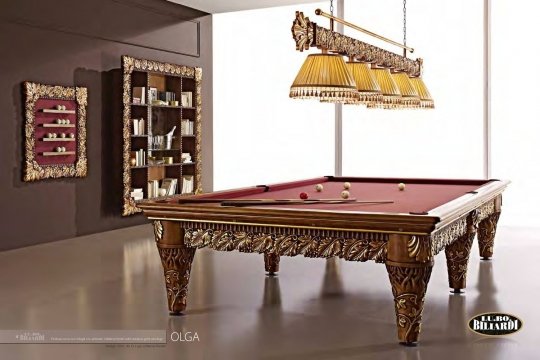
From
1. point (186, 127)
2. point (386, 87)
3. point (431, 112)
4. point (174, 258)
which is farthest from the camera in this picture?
point (431, 112)

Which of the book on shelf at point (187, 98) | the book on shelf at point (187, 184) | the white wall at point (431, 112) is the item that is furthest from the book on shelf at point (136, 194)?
the white wall at point (431, 112)

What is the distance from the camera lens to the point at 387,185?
5836 millimetres

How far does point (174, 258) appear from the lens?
4.12 meters

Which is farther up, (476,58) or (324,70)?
(476,58)

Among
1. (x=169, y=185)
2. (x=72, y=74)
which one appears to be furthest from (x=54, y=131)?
(x=169, y=185)

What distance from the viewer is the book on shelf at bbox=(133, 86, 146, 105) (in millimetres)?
8160

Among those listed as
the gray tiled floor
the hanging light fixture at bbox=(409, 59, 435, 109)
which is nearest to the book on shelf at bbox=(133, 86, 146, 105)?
the gray tiled floor

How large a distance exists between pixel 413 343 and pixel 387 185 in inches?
92.9

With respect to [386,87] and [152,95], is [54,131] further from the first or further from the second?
[386,87]

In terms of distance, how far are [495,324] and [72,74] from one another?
16.6 feet

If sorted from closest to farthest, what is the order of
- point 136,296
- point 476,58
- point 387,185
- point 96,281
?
point 136,296, point 96,281, point 387,185, point 476,58

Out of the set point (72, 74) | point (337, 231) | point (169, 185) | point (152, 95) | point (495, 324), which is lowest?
point (495, 324)

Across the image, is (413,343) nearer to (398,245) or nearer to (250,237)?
(398,245)

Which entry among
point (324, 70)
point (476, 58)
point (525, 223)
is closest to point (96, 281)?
point (324, 70)
